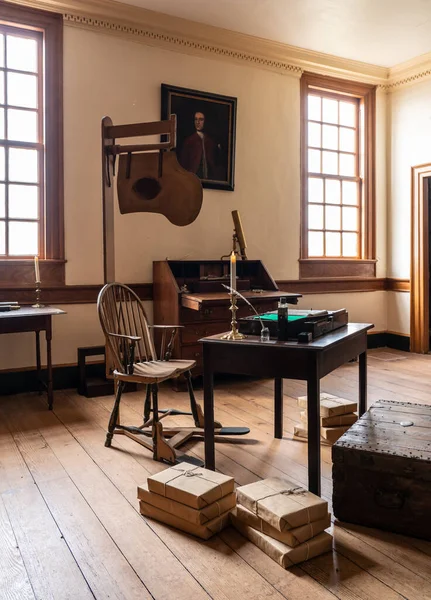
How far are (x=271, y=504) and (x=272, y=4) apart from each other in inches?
184

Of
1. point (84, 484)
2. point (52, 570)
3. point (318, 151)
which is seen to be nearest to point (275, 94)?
point (318, 151)

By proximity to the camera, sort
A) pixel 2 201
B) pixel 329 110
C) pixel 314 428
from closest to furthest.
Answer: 1. pixel 314 428
2. pixel 2 201
3. pixel 329 110

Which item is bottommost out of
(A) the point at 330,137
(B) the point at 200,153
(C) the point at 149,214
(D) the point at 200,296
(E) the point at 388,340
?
(E) the point at 388,340

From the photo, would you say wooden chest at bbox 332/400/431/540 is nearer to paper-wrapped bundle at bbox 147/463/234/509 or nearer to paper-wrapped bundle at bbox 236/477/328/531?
paper-wrapped bundle at bbox 236/477/328/531

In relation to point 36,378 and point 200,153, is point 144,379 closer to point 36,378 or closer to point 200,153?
point 36,378

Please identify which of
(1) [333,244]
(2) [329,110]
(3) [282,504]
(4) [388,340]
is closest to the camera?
(3) [282,504]

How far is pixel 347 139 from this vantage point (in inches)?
273

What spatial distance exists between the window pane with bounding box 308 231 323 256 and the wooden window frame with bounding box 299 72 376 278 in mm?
97

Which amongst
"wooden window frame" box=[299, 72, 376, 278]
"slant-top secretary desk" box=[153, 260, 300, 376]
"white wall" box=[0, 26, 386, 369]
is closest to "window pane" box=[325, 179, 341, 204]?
"wooden window frame" box=[299, 72, 376, 278]

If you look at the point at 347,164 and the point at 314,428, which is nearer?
the point at 314,428

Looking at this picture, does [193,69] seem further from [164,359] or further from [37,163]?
[164,359]

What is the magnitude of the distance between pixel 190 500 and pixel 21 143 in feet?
12.5

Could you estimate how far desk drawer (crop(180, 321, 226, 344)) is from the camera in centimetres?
481

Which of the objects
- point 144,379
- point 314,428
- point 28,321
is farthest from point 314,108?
point 314,428
